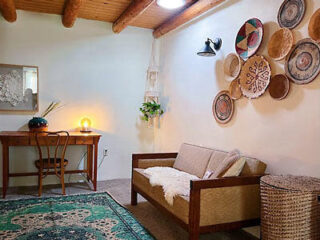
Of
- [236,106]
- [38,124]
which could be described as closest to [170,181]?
[236,106]

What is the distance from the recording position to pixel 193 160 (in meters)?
3.34

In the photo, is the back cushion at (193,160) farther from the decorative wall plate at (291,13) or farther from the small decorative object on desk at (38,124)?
the small decorative object on desk at (38,124)

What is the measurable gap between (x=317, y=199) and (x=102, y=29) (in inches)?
156

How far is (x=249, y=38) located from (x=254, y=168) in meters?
1.29

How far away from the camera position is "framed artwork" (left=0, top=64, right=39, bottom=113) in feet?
13.5

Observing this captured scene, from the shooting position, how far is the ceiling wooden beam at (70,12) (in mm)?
3577

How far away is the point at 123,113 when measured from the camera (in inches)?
190

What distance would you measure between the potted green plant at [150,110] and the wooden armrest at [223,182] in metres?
2.49

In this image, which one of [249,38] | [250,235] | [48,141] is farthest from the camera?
[48,141]

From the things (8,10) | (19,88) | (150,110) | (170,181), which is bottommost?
(170,181)

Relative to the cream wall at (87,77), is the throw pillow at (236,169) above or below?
below

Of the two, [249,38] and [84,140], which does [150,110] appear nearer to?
[84,140]

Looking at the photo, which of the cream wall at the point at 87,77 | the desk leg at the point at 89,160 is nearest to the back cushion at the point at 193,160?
the desk leg at the point at 89,160

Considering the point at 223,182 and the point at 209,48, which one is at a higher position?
the point at 209,48
